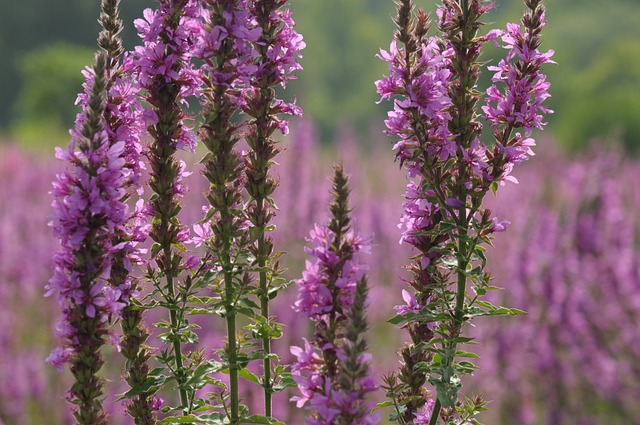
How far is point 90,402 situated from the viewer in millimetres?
2963

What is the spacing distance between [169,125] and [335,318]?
113 cm

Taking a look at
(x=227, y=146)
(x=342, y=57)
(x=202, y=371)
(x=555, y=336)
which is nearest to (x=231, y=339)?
(x=202, y=371)

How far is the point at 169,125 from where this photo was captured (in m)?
3.29

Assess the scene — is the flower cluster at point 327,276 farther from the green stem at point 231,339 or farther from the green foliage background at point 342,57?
the green foliage background at point 342,57

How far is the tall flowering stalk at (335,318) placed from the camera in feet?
8.03

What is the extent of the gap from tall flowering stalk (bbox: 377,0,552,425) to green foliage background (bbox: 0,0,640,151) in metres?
44.0

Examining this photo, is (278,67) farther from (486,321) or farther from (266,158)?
(486,321)

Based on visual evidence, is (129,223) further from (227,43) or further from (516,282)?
(516,282)

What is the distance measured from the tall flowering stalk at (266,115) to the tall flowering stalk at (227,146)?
7 centimetres

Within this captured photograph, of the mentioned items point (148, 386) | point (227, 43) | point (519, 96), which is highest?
point (227, 43)

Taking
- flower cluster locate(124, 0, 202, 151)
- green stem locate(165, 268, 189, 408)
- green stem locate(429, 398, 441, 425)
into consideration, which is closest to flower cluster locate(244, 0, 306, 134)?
flower cluster locate(124, 0, 202, 151)

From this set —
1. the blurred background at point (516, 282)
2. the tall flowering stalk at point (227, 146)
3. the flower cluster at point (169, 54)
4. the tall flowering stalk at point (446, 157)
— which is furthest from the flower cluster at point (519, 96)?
the blurred background at point (516, 282)

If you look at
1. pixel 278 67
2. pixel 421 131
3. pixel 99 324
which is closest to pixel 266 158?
pixel 278 67

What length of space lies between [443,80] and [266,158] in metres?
0.78
